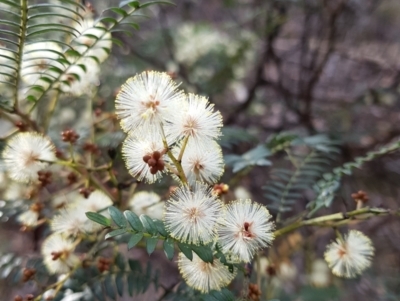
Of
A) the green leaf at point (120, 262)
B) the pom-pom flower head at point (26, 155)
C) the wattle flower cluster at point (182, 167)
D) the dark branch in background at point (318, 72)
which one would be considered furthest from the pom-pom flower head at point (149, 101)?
the dark branch in background at point (318, 72)

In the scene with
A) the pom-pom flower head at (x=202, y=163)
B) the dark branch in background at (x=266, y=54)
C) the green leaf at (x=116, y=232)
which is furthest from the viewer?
the dark branch in background at (x=266, y=54)

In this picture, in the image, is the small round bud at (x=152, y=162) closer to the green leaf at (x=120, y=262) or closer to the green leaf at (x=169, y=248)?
the green leaf at (x=169, y=248)

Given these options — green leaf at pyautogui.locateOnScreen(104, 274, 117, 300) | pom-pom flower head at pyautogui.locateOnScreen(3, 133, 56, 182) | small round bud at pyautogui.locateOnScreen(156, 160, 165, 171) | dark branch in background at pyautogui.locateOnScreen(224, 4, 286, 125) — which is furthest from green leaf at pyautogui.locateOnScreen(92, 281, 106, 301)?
dark branch in background at pyautogui.locateOnScreen(224, 4, 286, 125)

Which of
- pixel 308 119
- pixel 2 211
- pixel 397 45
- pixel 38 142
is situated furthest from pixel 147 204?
pixel 397 45

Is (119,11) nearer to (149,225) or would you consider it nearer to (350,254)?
(149,225)

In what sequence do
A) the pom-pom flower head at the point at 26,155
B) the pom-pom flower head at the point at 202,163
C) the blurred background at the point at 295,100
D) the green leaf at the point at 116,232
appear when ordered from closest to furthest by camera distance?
1. the green leaf at the point at 116,232
2. the pom-pom flower head at the point at 202,163
3. the pom-pom flower head at the point at 26,155
4. the blurred background at the point at 295,100

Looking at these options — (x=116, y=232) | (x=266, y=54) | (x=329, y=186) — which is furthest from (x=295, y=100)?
(x=116, y=232)
